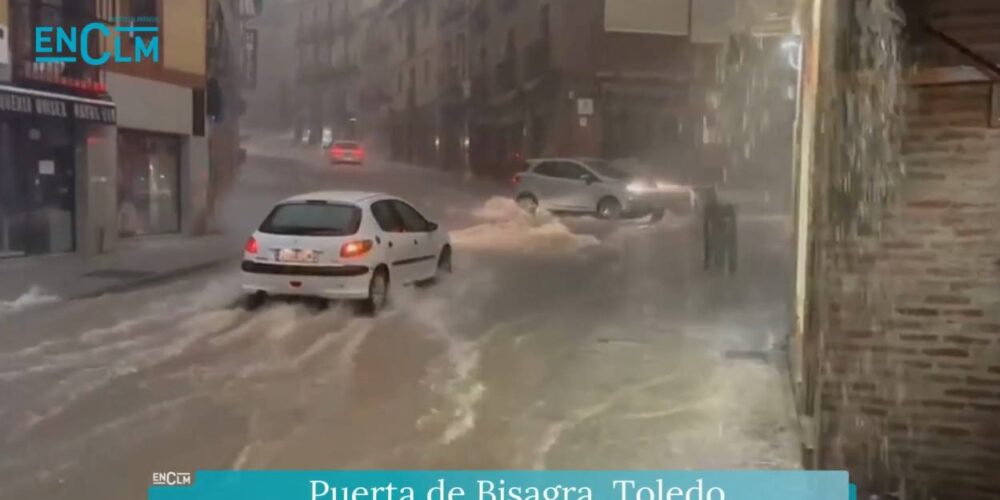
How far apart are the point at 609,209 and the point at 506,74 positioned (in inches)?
17.7

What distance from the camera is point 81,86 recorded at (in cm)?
267

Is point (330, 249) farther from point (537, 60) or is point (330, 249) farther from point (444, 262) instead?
point (537, 60)

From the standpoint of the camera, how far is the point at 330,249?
105 inches

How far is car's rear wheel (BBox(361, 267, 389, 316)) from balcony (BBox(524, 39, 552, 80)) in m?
0.64

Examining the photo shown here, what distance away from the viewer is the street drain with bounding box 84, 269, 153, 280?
2.72 meters

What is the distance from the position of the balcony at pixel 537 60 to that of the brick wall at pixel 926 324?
842 millimetres

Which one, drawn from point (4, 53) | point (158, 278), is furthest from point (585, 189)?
point (4, 53)

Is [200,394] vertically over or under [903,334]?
under

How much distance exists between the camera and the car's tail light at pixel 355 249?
8.73ft

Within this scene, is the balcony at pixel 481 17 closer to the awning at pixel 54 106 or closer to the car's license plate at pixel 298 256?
the car's license plate at pixel 298 256

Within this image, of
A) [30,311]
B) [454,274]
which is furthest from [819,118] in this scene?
[30,311]

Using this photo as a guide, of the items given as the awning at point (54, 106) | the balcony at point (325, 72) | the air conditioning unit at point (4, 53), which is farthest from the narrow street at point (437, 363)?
the air conditioning unit at point (4, 53)

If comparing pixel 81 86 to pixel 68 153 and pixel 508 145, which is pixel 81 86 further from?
pixel 508 145

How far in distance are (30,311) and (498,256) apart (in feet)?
3.93
